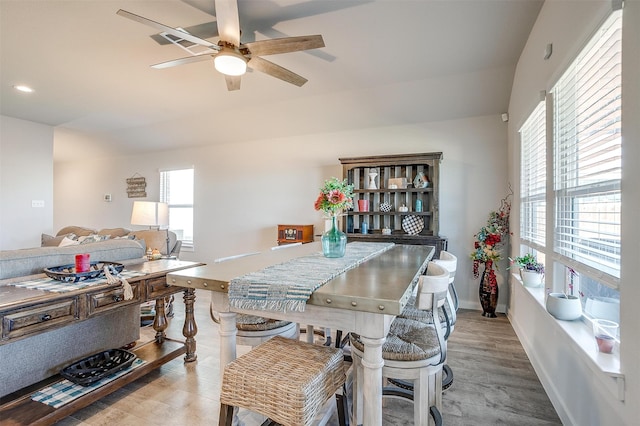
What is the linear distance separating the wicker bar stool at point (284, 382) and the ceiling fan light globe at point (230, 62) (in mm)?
1899

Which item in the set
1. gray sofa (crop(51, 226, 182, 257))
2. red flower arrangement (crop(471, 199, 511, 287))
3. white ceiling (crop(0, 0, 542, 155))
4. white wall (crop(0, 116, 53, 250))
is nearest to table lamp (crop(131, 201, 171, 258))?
gray sofa (crop(51, 226, 182, 257))

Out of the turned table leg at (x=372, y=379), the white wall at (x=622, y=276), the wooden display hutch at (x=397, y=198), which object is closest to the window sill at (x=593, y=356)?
the white wall at (x=622, y=276)

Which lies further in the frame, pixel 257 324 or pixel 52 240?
pixel 52 240

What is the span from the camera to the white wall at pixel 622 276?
3.58 ft

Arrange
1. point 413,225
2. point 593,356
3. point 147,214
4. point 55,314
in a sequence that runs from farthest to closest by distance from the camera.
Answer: point 413,225
point 147,214
point 55,314
point 593,356

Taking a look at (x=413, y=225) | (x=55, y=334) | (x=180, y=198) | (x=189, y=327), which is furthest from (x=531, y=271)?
(x=180, y=198)

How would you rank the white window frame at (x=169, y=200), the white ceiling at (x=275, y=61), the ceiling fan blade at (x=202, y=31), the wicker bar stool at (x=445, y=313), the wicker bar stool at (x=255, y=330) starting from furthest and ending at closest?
1. the white window frame at (x=169, y=200)
2. the ceiling fan blade at (x=202, y=31)
3. the white ceiling at (x=275, y=61)
4. the wicker bar stool at (x=255, y=330)
5. the wicker bar stool at (x=445, y=313)

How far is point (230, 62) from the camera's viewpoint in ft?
7.20

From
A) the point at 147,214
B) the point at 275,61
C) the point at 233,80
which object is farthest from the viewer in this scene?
the point at 147,214

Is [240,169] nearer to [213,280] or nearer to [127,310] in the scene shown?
[127,310]

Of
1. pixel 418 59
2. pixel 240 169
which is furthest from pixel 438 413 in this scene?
pixel 240 169

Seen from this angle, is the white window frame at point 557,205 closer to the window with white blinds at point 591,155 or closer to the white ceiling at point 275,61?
the window with white blinds at point 591,155

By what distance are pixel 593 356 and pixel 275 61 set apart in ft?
10.9

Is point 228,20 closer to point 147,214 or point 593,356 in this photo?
point 593,356
